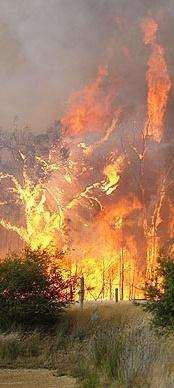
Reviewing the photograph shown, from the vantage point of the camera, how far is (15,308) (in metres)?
32.6

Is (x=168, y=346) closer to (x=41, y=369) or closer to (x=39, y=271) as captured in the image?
(x=41, y=369)

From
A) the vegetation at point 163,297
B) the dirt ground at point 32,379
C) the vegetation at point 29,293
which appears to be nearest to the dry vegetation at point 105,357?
the dirt ground at point 32,379

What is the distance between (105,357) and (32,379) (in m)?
2.48

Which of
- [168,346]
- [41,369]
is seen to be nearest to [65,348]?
[41,369]

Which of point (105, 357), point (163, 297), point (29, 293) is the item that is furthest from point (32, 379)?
point (29, 293)

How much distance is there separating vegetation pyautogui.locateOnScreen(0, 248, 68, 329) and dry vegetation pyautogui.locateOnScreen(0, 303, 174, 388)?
384 cm

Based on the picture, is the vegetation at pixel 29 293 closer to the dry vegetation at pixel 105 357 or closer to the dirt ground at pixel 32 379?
the dry vegetation at pixel 105 357

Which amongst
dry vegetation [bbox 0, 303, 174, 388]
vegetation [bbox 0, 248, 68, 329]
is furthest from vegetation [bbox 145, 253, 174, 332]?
vegetation [bbox 0, 248, 68, 329]

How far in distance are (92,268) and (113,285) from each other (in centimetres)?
869

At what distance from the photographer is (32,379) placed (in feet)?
56.4

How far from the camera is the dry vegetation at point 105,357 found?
45.5 feet

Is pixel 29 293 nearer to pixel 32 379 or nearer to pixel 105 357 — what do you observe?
pixel 32 379

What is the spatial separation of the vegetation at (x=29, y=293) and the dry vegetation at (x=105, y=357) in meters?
3.84

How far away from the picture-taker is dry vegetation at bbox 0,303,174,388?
45.5 feet
